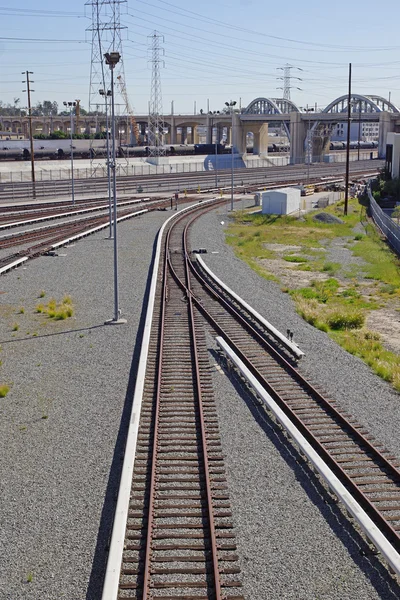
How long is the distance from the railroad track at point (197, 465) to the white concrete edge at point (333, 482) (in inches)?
10.5

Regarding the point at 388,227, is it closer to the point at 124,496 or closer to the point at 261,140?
the point at 124,496

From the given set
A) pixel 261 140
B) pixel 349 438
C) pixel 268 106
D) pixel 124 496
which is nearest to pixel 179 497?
pixel 124 496

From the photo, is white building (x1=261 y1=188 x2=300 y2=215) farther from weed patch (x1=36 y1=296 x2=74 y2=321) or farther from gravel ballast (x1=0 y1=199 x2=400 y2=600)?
weed patch (x1=36 y1=296 x2=74 y2=321)

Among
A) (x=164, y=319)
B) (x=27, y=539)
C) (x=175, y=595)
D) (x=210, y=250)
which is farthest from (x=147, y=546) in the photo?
(x=210, y=250)

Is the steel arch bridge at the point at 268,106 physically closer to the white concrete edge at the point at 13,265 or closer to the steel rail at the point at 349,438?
the white concrete edge at the point at 13,265

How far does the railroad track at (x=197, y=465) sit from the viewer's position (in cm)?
853

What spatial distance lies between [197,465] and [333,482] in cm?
224

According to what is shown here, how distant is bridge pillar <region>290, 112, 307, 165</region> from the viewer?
12194cm

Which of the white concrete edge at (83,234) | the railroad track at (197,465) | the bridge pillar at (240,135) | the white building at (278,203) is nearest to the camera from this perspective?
the railroad track at (197,465)

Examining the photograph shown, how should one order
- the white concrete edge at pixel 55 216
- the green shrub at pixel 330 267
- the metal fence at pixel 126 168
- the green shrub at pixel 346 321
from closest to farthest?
the green shrub at pixel 346 321 < the green shrub at pixel 330 267 < the white concrete edge at pixel 55 216 < the metal fence at pixel 126 168

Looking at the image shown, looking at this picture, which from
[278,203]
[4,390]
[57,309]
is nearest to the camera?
[4,390]

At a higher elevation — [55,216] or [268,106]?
[268,106]

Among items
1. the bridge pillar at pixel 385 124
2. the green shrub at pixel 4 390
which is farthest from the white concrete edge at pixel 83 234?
the bridge pillar at pixel 385 124

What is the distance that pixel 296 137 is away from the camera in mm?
121938
